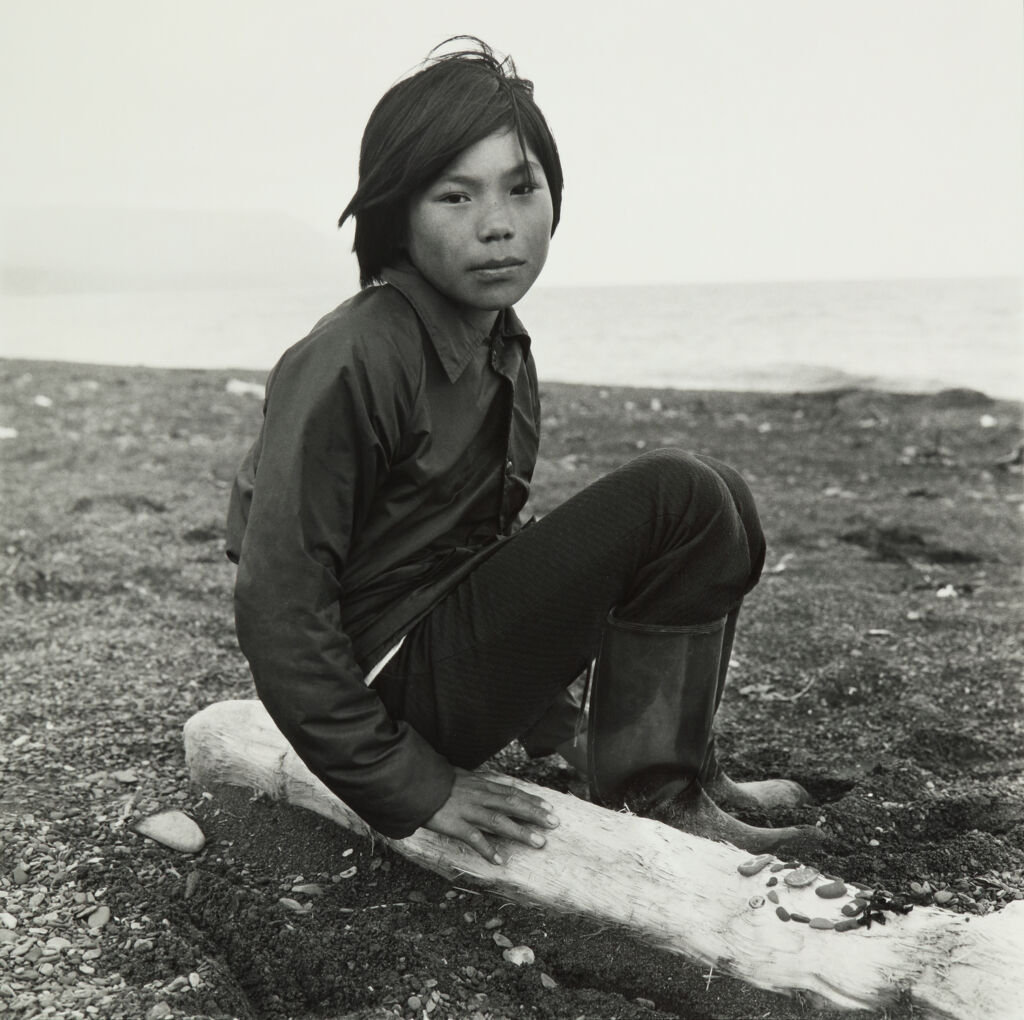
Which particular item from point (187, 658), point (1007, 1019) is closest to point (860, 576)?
point (187, 658)

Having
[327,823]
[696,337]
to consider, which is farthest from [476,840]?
[696,337]

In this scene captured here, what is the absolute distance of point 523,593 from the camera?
90.8 inches

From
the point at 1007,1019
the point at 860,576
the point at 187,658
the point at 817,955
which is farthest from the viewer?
the point at 860,576

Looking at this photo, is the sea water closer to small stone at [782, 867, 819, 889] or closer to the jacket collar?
the jacket collar

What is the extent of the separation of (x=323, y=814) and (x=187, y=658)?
1.36m

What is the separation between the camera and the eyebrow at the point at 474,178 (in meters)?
2.29

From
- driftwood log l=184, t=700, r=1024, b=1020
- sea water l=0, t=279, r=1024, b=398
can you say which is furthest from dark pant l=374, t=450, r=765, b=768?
sea water l=0, t=279, r=1024, b=398

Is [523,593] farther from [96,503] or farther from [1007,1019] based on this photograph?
[96,503]

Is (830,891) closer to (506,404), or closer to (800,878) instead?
(800,878)

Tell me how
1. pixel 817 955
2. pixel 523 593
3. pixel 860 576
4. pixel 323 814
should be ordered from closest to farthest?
pixel 817 955 < pixel 523 593 < pixel 323 814 < pixel 860 576

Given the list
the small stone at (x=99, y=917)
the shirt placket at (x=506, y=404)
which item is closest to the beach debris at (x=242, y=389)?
the shirt placket at (x=506, y=404)

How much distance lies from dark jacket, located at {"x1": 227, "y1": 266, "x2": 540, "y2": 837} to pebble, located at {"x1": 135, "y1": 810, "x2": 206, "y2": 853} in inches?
26.3

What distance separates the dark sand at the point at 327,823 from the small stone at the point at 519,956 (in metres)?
0.02

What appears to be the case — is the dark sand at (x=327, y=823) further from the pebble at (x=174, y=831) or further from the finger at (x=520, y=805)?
the finger at (x=520, y=805)
